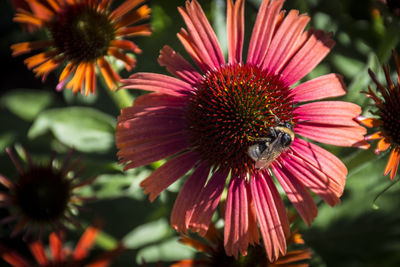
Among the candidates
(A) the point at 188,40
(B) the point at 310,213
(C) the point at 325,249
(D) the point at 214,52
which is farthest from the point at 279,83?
(C) the point at 325,249

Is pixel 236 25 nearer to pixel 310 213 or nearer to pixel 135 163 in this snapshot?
pixel 135 163

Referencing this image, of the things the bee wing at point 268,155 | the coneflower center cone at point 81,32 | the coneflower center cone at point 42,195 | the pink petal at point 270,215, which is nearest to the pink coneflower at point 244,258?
the pink petal at point 270,215

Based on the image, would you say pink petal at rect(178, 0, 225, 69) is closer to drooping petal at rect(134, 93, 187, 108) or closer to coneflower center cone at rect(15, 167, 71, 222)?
drooping petal at rect(134, 93, 187, 108)

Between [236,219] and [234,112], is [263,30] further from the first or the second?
[236,219]

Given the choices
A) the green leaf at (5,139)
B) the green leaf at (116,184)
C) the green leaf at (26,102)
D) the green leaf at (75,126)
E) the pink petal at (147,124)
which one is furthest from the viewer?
the green leaf at (26,102)

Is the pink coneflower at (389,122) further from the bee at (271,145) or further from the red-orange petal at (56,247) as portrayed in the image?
the red-orange petal at (56,247)

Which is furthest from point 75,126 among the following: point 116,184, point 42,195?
point 42,195
